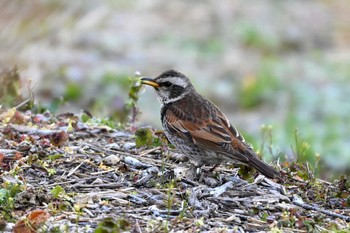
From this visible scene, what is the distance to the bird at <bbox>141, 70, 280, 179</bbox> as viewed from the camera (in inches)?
299

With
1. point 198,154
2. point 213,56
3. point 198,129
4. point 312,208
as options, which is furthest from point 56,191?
point 213,56

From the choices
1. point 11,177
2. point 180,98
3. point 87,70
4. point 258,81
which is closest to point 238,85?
point 258,81

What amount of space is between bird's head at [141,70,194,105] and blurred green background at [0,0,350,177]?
3.40 m

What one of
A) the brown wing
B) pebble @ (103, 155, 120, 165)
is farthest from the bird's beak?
pebble @ (103, 155, 120, 165)

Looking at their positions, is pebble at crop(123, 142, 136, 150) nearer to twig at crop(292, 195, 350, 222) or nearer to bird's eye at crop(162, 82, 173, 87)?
bird's eye at crop(162, 82, 173, 87)

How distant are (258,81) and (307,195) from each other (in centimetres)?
883

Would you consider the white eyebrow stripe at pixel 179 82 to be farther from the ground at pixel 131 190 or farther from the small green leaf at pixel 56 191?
the small green leaf at pixel 56 191

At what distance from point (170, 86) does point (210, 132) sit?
894 millimetres

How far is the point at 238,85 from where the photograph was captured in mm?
16375

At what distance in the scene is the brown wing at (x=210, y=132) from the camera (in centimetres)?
763

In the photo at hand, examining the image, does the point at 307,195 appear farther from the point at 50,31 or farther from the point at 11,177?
the point at 50,31

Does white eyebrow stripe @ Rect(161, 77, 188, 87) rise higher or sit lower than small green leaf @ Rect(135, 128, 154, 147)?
higher

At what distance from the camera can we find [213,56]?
58.3ft

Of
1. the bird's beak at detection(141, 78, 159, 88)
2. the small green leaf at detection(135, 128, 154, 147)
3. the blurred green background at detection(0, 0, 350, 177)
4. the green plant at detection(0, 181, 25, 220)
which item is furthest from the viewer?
the blurred green background at detection(0, 0, 350, 177)
